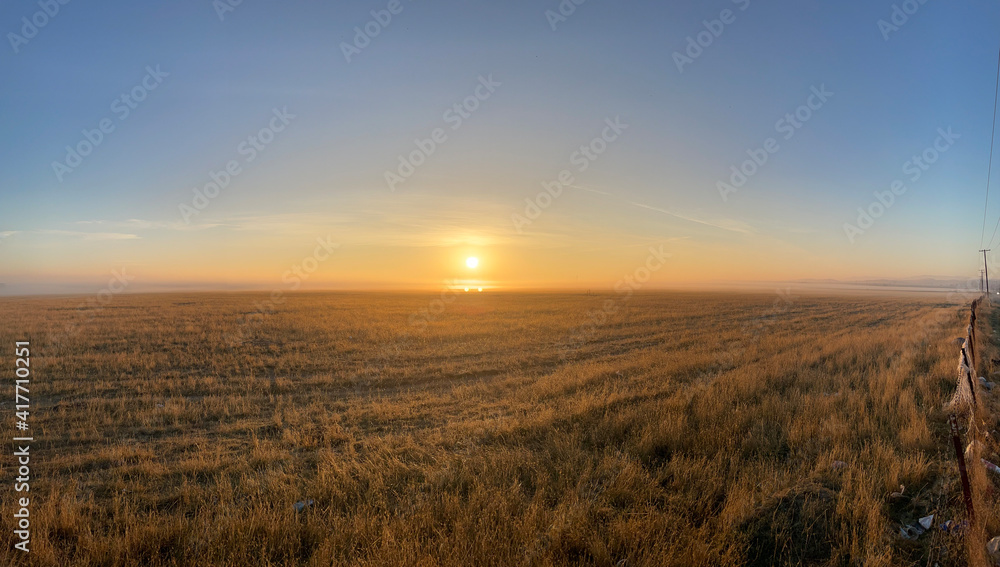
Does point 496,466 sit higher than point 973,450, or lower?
lower

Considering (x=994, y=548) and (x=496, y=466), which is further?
(x=496, y=466)

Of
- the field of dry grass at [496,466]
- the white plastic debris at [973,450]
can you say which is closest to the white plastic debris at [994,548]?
the field of dry grass at [496,466]

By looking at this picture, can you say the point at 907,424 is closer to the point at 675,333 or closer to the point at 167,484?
the point at 167,484

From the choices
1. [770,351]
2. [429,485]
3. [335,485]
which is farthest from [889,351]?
[335,485]

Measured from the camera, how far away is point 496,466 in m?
5.98

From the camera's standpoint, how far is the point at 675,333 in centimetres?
2586

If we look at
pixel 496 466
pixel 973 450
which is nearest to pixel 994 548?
pixel 973 450

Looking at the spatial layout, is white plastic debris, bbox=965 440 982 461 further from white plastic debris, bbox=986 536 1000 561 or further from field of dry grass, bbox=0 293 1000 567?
white plastic debris, bbox=986 536 1000 561

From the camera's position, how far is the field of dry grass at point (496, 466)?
167 inches

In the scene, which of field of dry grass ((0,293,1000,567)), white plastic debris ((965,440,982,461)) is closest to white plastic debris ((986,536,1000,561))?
field of dry grass ((0,293,1000,567))

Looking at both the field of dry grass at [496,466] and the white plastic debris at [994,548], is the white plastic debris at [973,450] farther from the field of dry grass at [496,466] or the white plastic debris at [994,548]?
the white plastic debris at [994,548]

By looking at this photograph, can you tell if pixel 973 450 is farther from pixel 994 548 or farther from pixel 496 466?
pixel 496 466

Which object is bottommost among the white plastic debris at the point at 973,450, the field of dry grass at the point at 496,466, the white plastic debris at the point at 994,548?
the field of dry grass at the point at 496,466

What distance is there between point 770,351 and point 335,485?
17.7 meters
